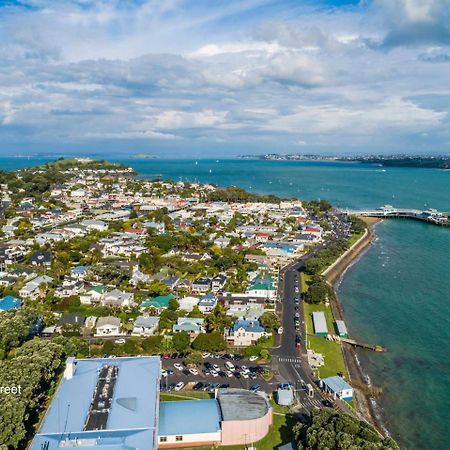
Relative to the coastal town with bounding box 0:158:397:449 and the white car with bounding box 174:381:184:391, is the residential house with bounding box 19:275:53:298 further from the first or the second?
the white car with bounding box 174:381:184:391

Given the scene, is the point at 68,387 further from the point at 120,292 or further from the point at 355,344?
the point at 355,344

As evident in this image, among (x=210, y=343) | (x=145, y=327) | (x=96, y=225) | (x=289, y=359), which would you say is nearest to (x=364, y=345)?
(x=289, y=359)

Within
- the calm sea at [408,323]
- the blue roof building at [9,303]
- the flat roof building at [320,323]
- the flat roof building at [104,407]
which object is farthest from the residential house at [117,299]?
the calm sea at [408,323]

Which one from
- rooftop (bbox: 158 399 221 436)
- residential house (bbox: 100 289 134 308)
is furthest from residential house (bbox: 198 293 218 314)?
rooftop (bbox: 158 399 221 436)

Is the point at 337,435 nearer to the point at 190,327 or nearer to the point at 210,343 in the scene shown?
the point at 210,343

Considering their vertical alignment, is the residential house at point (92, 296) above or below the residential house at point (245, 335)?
below

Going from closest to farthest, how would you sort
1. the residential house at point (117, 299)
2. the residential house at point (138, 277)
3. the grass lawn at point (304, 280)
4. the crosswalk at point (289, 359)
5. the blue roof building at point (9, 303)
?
the crosswalk at point (289, 359) → the blue roof building at point (9, 303) → the residential house at point (117, 299) → the grass lawn at point (304, 280) → the residential house at point (138, 277)

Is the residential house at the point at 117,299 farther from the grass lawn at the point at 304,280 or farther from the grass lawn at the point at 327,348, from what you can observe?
the grass lawn at the point at 304,280
